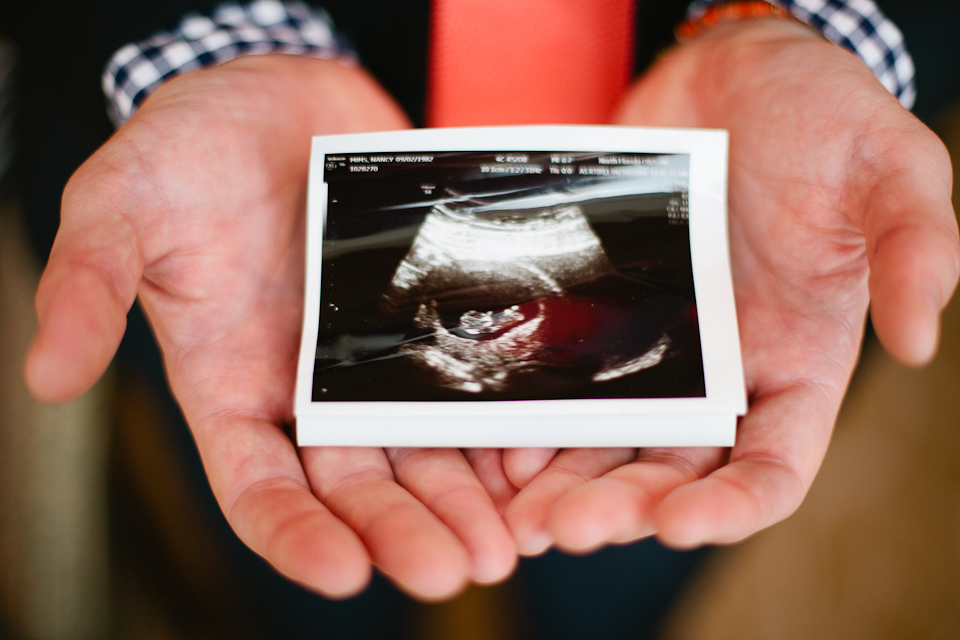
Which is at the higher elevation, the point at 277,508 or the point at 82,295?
the point at 82,295

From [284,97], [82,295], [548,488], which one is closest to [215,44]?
[284,97]

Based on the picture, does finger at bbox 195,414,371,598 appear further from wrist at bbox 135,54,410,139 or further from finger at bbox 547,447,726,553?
wrist at bbox 135,54,410,139

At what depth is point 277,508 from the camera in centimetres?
58

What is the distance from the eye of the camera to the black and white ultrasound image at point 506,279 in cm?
70

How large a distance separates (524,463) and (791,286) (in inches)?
15.5

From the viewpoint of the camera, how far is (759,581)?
1361 mm

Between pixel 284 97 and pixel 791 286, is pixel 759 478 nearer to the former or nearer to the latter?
pixel 791 286

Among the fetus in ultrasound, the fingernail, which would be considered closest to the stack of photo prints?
the fetus in ultrasound

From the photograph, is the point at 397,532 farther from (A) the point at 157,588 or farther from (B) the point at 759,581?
(B) the point at 759,581

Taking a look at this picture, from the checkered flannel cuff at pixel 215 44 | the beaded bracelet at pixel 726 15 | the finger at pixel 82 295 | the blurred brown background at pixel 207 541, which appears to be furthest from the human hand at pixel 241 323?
the beaded bracelet at pixel 726 15

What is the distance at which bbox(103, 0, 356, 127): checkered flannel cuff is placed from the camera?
1021mm

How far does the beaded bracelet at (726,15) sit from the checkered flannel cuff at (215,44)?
665 mm

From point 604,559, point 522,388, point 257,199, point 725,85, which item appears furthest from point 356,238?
point 604,559

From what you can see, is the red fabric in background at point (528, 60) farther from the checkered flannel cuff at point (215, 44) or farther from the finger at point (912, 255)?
the finger at point (912, 255)
